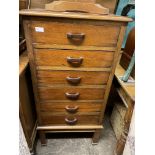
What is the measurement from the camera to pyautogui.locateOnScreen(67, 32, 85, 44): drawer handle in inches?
35.0

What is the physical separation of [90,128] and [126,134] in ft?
1.01

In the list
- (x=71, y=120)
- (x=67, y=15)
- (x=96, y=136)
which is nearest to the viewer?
(x=67, y=15)

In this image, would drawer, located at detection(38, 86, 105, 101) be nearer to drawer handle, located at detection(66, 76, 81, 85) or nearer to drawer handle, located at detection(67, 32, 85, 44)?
drawer handle, located at detection(66, 76, 81, 85)

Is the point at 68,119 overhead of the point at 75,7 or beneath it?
beneath

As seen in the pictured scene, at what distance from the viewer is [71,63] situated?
99 cm

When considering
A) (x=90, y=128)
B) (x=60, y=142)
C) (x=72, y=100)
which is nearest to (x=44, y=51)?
(x=72, y=100)

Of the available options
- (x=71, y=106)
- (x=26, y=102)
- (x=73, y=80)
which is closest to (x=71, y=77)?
(x=73, y=80)

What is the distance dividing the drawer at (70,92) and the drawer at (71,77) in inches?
1.9

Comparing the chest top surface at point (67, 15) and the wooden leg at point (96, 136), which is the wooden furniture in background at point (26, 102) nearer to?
the chest top surface at point (67, 15)

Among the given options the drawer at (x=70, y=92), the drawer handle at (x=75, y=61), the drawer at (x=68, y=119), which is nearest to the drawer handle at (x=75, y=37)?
the drawer handle at (x=75, y=61)

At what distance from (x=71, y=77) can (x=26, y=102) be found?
1.21ft

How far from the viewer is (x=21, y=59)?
42.4 inches

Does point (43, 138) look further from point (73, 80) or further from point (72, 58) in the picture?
point (72, 58)
